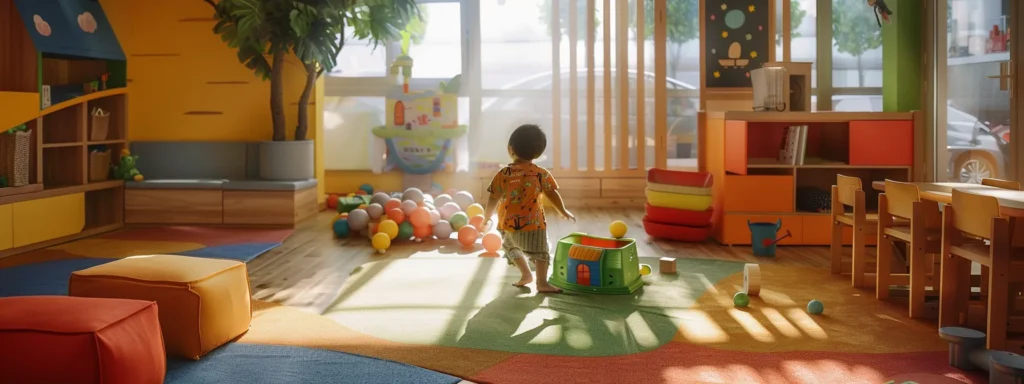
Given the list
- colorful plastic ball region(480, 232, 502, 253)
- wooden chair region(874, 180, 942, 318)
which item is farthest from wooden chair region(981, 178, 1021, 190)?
colorful plastic ball region(480, 232, 502, 253)

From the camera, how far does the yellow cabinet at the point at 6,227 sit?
226 inches

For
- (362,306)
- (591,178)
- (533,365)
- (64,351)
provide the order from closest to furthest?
(64,351)
(533,365)
(362,306)
(591,178)

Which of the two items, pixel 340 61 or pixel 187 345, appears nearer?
pixel 187 345

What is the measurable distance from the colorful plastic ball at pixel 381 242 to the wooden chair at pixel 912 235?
2.92 m

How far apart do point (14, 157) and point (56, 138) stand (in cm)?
88

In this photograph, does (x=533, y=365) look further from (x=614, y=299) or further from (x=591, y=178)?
(x=591, y=178)

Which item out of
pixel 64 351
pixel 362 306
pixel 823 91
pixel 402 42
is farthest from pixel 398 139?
pixel 64 351

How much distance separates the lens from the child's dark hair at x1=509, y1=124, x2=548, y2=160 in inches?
178

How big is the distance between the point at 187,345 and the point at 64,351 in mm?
652

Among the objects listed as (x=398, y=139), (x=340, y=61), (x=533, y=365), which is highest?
A: (x=340, y=61)

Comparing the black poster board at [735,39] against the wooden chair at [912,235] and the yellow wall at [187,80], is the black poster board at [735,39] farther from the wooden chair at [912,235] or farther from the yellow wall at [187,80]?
the wooden chair at [912,235]

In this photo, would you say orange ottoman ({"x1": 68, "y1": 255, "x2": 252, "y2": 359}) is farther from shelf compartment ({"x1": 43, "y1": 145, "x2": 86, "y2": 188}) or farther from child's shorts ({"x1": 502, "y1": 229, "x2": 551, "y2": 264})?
shelf compartment ({"x1": 43, "y1": 145, "x2": 86, "y2": 188})

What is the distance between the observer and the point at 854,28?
8.43m

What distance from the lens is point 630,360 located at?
334 centimetres
